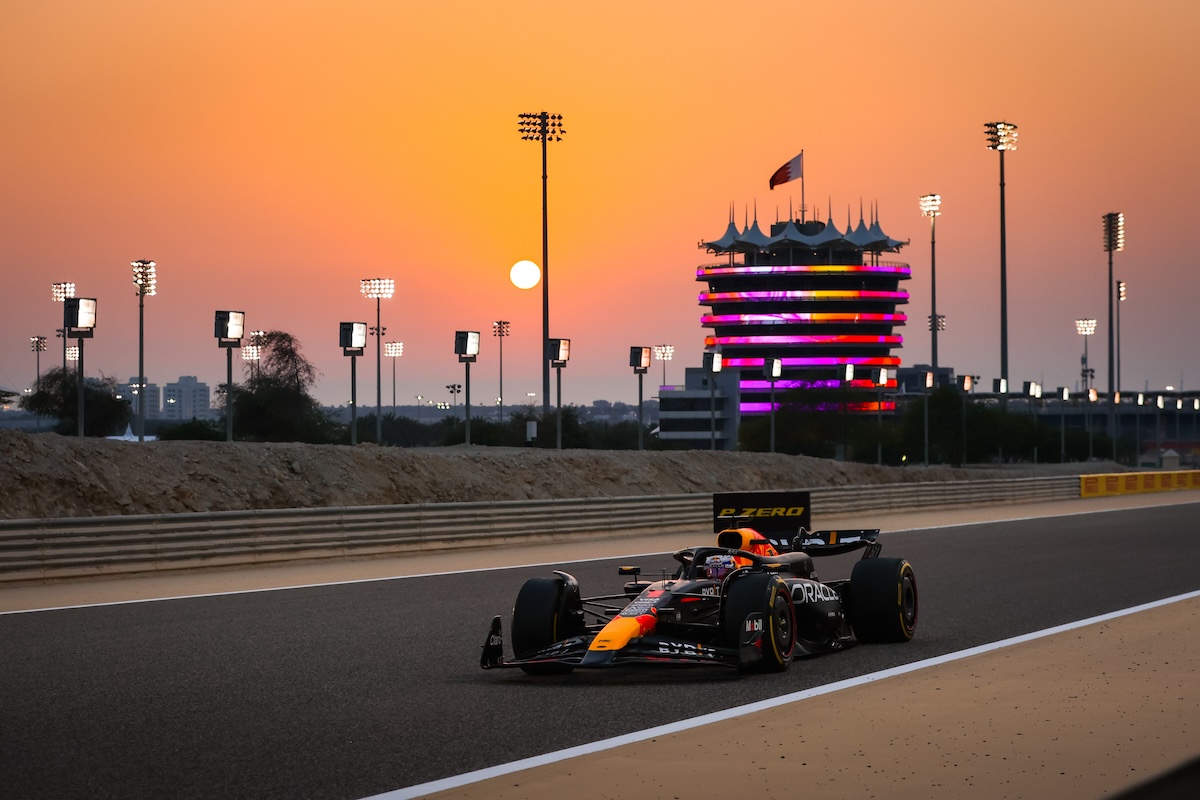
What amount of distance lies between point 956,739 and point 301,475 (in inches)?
1033

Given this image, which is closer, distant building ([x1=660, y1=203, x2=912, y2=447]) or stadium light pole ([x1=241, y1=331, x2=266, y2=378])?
stadium light pole ([x1=241, y1=331, x2=266, y2=378])

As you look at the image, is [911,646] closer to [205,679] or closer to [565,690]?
[565,690]

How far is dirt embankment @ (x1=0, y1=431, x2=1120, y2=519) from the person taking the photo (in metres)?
25.8

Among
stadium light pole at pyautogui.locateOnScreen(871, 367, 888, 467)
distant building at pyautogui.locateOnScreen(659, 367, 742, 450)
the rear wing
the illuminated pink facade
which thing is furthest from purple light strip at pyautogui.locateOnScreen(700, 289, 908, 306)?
the rear wing

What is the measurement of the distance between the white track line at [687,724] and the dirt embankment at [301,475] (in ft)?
59.5

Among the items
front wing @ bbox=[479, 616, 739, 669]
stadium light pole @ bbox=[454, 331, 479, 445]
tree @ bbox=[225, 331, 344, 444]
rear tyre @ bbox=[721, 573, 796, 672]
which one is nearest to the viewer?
front wing @ bbox=[479, 616, 739, 669]

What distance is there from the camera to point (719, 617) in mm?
10109

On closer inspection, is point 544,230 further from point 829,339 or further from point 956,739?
point 829,339

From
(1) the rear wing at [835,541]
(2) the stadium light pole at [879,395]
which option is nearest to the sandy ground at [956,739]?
(1) the rear wing at [835,541]

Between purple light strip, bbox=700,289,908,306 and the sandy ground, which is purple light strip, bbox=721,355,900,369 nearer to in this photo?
purple light strip, bbox=700,289,908,306

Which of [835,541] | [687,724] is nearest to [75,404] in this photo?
[835,541]

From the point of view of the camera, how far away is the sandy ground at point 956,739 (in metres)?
6.34

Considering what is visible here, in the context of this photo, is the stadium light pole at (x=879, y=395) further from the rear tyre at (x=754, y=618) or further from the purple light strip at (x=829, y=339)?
the rear tyre at (x=754, y=618)

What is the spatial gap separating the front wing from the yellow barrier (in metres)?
38.1
